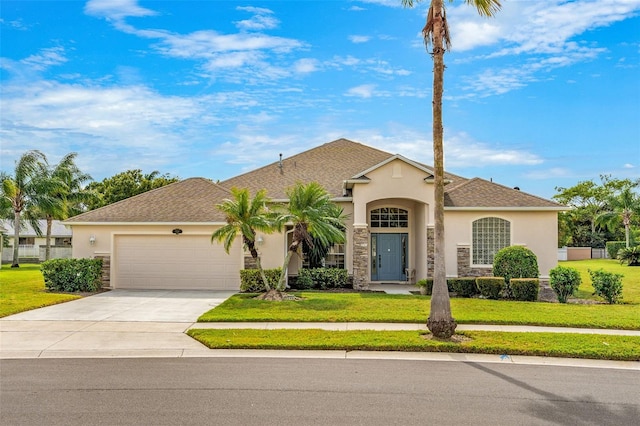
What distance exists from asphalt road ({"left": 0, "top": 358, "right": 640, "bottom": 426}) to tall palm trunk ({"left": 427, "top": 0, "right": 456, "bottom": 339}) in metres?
1.41

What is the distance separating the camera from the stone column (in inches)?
726

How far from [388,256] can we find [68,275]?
12.5m

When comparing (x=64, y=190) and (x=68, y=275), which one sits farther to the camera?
(x=64, y=190)

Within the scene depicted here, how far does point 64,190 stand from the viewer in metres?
35.7

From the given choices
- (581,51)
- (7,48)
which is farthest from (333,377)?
(7,48)

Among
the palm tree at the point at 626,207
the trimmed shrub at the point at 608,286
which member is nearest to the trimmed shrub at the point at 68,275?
the trimmed shrub at the point at 608,286

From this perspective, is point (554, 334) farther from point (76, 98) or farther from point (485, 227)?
point (76, 98)

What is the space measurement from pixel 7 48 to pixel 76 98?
261cm

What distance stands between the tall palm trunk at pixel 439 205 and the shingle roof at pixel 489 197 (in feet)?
29.9

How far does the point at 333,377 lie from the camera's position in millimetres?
7863

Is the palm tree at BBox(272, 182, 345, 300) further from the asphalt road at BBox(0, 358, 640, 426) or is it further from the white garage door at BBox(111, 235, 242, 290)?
the asphalt road at BBox(0, 358, 640, 426)

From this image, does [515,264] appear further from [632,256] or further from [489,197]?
[632,256]

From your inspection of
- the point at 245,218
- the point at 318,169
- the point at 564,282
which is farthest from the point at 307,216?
the point at 564,282

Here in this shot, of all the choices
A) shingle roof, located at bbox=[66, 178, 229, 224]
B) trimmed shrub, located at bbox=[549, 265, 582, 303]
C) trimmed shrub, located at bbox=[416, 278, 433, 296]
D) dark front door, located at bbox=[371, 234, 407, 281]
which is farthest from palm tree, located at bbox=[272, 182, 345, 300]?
trimmed shrub, located at bbox=[549, 265, 582, 303]
